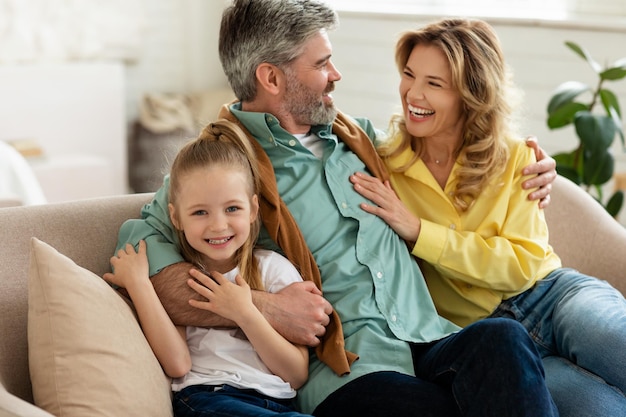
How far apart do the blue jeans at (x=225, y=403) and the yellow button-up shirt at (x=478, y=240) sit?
534 mm

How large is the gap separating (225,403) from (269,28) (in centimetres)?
87

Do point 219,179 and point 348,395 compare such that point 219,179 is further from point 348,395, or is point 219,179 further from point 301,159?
point 348,395

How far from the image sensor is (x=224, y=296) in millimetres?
1731

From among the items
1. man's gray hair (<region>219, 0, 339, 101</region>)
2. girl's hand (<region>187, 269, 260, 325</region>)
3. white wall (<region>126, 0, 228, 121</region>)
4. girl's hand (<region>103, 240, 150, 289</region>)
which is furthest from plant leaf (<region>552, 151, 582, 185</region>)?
white wall (<region>126, 0, 228, 121</region>)

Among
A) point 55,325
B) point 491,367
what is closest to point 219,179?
point 55,325

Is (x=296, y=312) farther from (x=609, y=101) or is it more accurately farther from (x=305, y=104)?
(x=609, y=101)

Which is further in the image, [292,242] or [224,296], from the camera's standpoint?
[292,242]

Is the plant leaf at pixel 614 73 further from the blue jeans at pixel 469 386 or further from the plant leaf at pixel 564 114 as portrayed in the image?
the blue jeans at pixel 469 386

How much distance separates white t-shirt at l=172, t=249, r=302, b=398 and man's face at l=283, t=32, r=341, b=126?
428 millimetres

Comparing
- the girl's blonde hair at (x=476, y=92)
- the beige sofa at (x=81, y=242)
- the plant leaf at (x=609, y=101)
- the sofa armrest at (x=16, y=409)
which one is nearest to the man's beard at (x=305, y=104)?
→ the girl's blonde hair at (x=476, y=92)

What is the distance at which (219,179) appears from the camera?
1.76m

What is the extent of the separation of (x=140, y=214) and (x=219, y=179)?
33cm

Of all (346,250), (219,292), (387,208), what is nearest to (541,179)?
(387,208)

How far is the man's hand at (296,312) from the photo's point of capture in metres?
1.77
